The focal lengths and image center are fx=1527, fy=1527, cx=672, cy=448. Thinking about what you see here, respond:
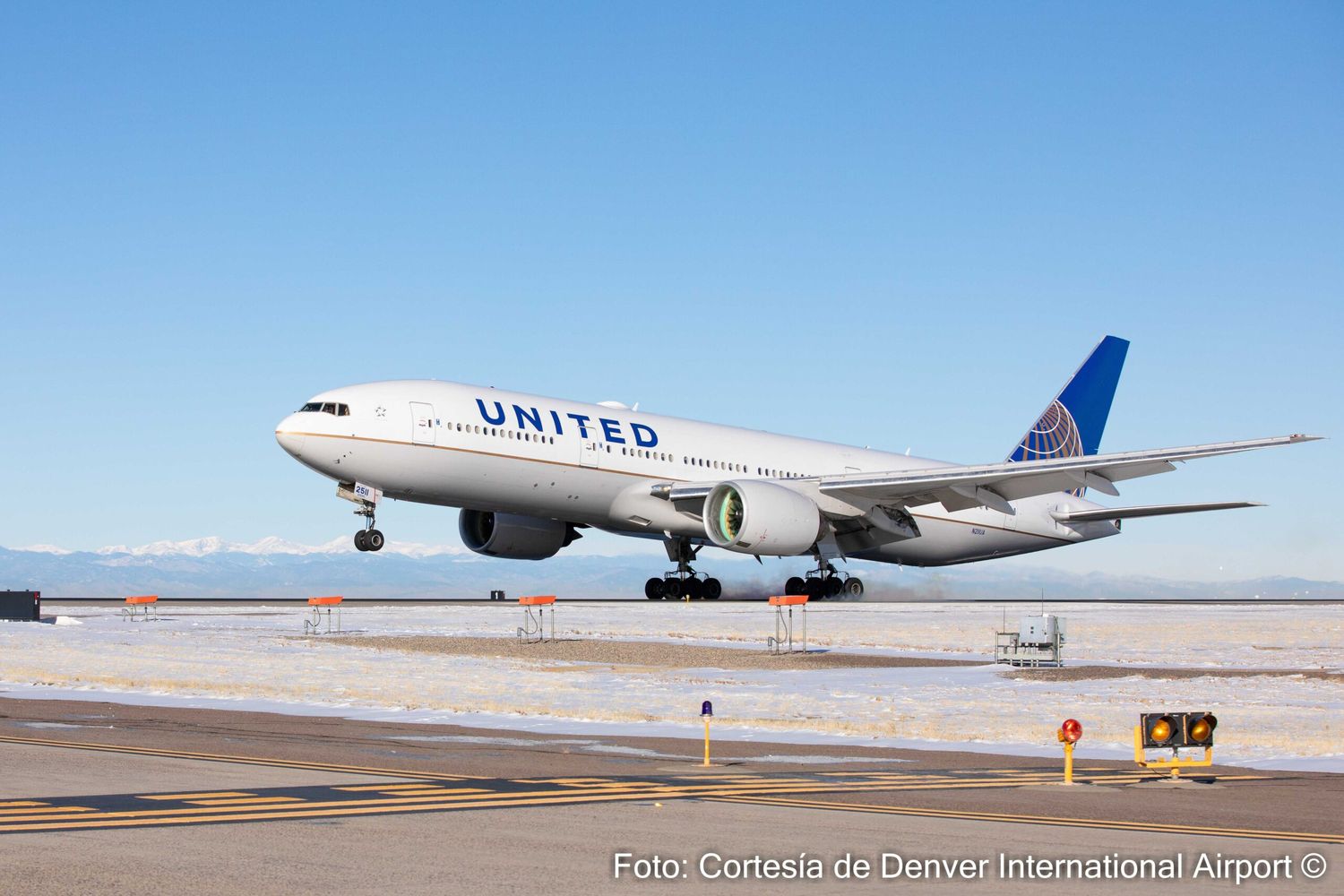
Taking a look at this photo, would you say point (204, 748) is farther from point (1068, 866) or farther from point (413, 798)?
point (1068, 866)

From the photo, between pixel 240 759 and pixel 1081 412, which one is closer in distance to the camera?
pixel 240 759

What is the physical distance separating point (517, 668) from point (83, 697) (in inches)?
336

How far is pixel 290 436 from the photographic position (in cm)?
4234

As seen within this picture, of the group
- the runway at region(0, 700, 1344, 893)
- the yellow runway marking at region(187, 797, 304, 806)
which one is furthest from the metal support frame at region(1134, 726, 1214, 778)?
the yellow runway marking at region(187, 797, 304, 806)

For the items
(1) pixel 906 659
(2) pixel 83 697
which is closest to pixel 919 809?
(2) pixel 83 697

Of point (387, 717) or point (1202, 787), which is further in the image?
point (387, 717)

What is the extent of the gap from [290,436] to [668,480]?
12448 millimetres

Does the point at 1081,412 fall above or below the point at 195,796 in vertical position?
above

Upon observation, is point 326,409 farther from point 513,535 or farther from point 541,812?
point 541,812

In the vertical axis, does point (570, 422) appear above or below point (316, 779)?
above

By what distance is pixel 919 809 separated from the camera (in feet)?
41.1

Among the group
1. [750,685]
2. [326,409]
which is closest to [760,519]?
[326,409]

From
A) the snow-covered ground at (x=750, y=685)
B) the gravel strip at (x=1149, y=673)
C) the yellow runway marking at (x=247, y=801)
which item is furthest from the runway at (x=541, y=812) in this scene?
the gravel strip at (x=1149, y=673)

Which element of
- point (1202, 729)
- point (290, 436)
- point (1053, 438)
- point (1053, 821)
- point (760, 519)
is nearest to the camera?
point (1053, 821)
